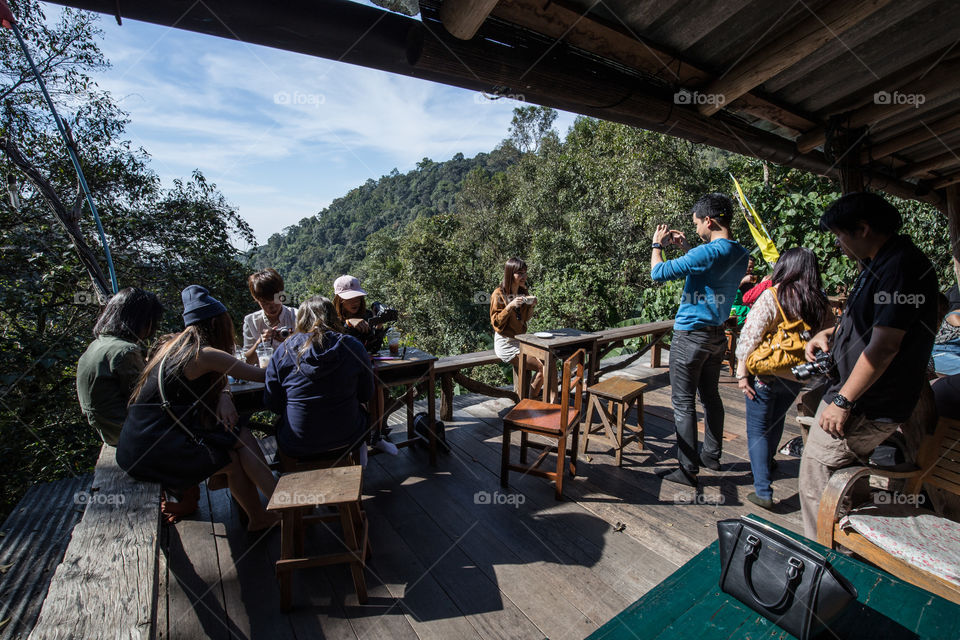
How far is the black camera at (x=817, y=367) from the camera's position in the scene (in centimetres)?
197

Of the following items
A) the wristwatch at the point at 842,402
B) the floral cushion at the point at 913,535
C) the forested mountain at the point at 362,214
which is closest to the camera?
the floral cushion at the point at 913,535

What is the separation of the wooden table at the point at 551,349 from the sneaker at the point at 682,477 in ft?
3.82

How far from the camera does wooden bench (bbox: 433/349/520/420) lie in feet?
12.7

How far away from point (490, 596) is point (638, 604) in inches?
40.1

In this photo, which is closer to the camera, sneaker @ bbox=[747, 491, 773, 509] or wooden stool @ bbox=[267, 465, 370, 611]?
wooden stool @ bbox=[267, 465, 370, 611]

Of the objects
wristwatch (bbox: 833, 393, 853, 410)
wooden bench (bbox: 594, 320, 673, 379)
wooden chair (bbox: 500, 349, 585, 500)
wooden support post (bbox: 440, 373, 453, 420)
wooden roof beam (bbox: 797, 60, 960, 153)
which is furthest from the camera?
wooden bench (bbox: 594, 320, 673, 379)

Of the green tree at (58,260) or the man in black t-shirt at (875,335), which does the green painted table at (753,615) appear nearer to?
the man in black t-shirt at (875,335)

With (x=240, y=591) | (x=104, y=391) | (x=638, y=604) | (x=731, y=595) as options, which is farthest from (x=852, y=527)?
(x=104, y=391)

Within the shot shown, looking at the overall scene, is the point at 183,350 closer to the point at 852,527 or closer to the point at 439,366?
the point at 439,366

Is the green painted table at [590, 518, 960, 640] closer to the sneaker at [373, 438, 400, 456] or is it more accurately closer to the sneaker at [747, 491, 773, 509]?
the sneaker at [747, 491, 773, 509]

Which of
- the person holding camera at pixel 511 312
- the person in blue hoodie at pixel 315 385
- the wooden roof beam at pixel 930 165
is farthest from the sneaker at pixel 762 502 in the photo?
the wooden roof beam at pixel 930 165

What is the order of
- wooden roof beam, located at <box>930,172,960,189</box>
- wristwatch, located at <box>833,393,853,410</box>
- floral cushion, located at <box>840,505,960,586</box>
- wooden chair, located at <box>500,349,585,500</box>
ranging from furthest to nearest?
wooden roof beam, located at <box>930,172,960,189</box>, wooden chair, located at <box>500,349,585,500</box>, wristwatch, located at <box>833,393,853,410</box>, floral cushion, located at <box>840,505,960,586</box>

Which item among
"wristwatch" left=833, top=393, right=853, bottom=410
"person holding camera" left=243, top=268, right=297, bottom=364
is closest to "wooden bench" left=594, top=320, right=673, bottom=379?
"wristwatch" left=833, top=393, right=853, bottom=410

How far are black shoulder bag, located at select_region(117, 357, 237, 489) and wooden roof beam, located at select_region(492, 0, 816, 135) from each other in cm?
238
